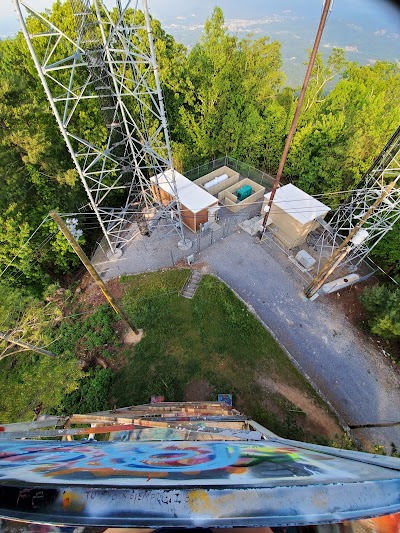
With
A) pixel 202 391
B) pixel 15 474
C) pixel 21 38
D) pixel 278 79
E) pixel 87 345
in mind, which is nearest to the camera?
pixel 15 474

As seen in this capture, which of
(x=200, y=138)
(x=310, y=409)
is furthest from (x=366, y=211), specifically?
(x=200, y=138)

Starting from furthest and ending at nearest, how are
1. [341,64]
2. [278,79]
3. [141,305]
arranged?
[341,64] → [278,79] → [141,305]

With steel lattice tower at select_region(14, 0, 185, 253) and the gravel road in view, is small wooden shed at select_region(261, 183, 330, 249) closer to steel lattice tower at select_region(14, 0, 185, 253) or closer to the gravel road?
the gravel road

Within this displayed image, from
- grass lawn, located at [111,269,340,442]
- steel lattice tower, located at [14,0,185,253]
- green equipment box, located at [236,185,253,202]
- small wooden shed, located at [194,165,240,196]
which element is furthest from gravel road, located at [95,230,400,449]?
small wooden shed, located at [194,165,240,196]

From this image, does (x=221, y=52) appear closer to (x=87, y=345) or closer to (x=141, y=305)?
(x=141, y=305)

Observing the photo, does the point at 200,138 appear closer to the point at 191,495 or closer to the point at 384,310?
the point at 384,310

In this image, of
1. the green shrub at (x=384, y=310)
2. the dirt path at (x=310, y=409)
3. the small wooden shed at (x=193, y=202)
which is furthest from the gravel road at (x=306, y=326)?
the small wooden shed at (x=193, y=202)

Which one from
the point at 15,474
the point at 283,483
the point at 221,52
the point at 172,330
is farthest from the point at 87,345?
the point at 221,52
